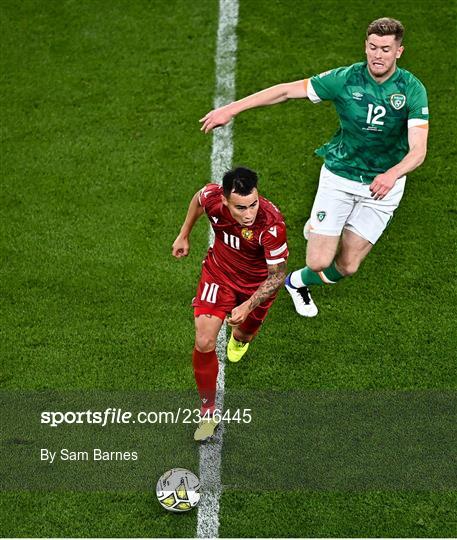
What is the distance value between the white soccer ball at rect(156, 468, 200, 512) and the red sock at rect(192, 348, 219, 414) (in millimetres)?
635

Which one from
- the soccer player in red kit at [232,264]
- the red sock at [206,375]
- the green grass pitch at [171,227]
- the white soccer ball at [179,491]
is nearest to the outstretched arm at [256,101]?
the soccer player in red kit at [232,264]

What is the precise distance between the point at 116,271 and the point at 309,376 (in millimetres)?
1984

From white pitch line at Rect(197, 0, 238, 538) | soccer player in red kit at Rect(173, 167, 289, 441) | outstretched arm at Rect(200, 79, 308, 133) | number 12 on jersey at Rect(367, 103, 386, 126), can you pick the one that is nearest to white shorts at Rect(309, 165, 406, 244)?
number 12 on jersey at Rect(367, 103, 386, 126)

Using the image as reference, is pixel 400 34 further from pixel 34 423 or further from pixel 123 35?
pixel 123 35

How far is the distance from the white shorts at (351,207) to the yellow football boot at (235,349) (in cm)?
110

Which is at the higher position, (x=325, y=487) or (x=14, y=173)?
(x=14, y=173)

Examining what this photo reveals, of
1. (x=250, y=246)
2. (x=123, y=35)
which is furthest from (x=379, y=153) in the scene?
(x=123, y=35)

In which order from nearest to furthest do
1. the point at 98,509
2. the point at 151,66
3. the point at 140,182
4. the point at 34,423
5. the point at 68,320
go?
the point at 98,509, the point at 34,423, the point at 68,320, the point at 140,182, the point at 151,66

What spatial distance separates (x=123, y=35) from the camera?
1045cm

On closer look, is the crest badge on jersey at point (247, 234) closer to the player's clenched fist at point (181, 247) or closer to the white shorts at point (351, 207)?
the player's clenched fist at point (181, 247)

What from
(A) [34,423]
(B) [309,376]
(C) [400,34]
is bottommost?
(A) [34,423]

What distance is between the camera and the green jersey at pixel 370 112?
6.79 m

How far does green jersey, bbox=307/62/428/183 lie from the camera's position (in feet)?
22.3

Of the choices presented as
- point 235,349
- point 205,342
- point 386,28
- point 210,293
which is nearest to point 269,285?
point 210,293
